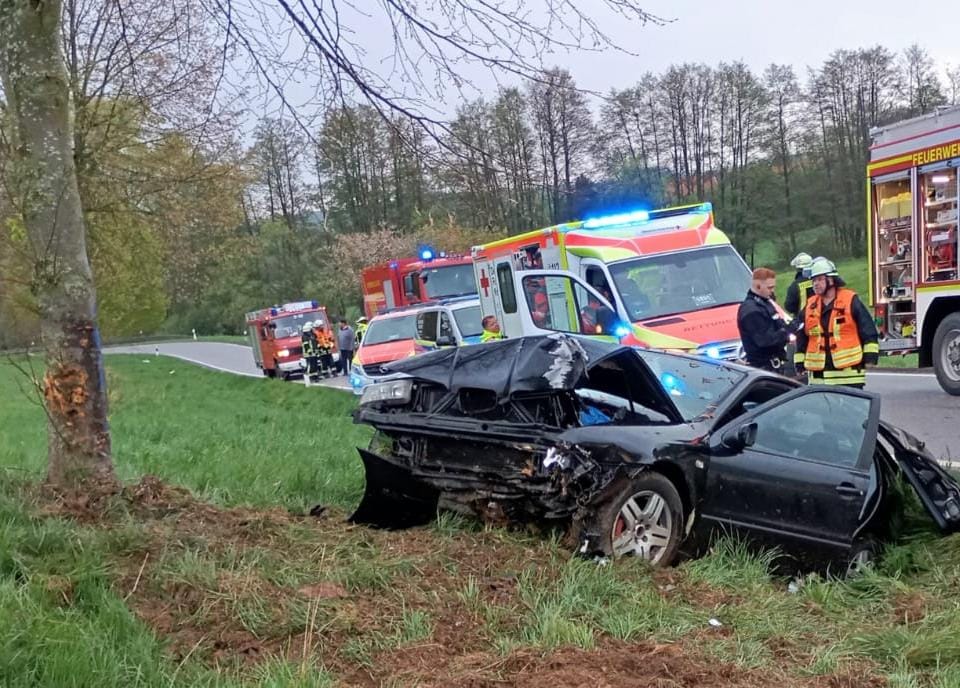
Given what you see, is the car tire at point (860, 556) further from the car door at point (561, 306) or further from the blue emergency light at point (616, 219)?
the blue emergency light at point (616, 219)

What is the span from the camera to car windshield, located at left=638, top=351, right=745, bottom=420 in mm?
5379

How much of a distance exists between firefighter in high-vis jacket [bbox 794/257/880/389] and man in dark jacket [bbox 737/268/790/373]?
59 centimetres

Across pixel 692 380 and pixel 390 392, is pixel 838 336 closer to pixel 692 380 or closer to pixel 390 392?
pixel 692 380

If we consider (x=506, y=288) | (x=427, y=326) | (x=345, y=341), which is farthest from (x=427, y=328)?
(x=345, y=341)

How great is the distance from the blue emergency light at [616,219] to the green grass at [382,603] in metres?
6.17

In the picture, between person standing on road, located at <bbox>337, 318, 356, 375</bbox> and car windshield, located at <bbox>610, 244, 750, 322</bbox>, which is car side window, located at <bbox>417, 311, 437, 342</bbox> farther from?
person standing on road, located at <bbox>337, 318, 356, 375</bbox>

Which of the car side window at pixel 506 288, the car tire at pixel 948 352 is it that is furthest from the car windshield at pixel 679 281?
the car tire at pixel 948 352

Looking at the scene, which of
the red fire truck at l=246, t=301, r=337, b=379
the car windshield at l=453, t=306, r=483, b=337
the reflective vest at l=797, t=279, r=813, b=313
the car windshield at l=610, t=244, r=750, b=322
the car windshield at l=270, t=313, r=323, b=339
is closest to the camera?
the reflective vest at l=797, t=279, r=813, b=313

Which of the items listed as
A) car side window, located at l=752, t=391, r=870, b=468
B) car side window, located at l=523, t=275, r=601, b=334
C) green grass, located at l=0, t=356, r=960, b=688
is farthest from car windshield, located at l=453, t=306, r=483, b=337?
car side window, located at l=752, t=391, r=870, b=468

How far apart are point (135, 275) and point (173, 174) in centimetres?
432

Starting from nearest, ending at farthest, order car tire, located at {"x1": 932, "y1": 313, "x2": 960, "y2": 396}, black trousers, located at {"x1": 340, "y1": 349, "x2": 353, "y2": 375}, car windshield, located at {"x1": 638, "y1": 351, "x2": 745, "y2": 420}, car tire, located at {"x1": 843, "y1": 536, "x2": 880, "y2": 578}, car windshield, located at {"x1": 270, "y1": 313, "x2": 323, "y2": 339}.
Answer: car tire, located at {"x1": 843, "y1": 536, "x2": 880, "y2": 578}, car windshield, located at {"x1": 638, "y1": 351, "x2": 745, "y2": 420}, car tire, located at {"x1": 932, "y1": 313, "x2": 960, "y2": 396}, black trousers, located at {"x1": 340, "y1": 349, "x2": 353, "y2": 375}, car windshield, located at {"x1": 270, "y1": 313, "x2": 323, "y2": 339}

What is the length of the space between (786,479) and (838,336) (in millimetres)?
2584

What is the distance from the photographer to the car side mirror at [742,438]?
488cm

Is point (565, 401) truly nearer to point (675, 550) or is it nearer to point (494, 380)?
point (494, 380)
